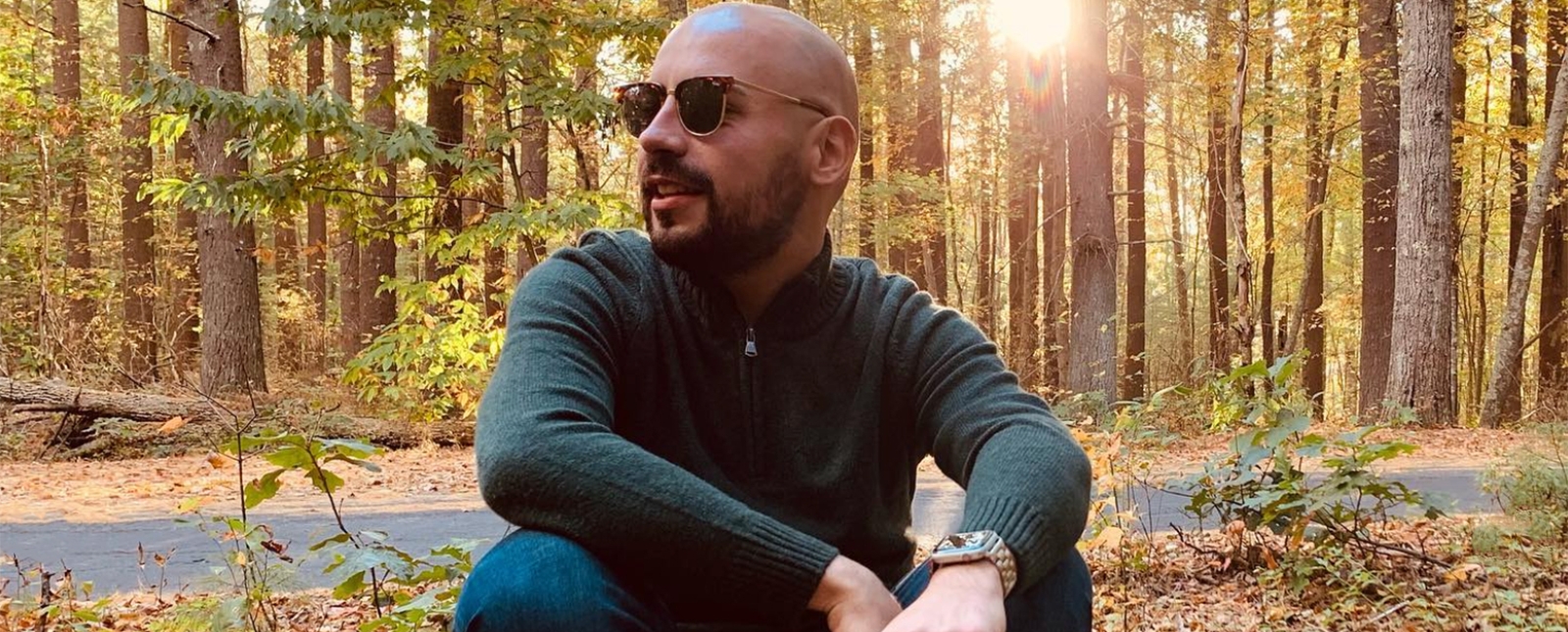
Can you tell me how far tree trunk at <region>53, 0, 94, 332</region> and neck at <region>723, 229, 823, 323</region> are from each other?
1600cm

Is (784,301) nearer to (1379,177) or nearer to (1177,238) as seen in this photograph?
(1379,177)

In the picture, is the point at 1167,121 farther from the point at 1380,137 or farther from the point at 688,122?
the point at 688,122

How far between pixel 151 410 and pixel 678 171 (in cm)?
972

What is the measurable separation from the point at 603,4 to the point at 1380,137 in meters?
9.74

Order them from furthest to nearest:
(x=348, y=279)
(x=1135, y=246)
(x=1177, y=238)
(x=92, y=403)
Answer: (x=1177, y=238) < (x=1135, y=246) < (x=348, y=279) < (x=92, y=403)

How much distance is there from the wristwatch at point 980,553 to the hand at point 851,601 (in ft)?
0.38

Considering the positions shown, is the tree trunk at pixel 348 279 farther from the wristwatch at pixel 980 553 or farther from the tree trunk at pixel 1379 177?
the wristwatch at pixel 980 553

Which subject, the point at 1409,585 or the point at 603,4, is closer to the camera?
the point at 1409,585

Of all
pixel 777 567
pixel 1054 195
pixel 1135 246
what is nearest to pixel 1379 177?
pixel 1054 195

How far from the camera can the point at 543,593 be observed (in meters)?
1.58

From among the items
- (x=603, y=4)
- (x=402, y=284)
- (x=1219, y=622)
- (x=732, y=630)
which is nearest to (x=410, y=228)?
(x=402, y=284)

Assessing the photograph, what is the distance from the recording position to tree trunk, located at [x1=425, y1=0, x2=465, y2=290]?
813cm

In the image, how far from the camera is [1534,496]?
4.60 metres

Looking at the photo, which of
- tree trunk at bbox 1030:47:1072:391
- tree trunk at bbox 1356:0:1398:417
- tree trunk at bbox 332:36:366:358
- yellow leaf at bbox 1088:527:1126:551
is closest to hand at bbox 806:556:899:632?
yellow leaf at bbox 1088:527:1126:551
